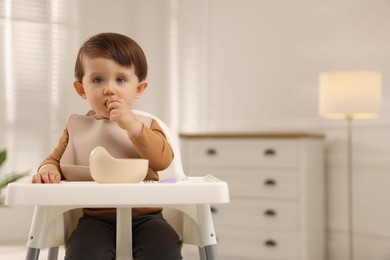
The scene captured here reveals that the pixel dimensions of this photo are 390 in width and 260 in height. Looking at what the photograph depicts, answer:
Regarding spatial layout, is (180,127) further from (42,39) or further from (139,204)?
(139,204)

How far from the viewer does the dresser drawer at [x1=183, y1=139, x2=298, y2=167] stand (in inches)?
142

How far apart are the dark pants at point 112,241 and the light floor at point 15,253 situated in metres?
2.39

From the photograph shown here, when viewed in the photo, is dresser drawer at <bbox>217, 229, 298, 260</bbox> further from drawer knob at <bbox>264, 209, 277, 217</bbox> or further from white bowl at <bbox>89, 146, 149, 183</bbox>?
white bowl at <bbox>89, 146, 149, 183</bbox>

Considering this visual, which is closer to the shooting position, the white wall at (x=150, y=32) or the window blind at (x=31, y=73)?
the window blind at (x=31, y=73)

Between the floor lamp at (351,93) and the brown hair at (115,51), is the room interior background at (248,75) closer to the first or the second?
the floor lamp at (351,93)

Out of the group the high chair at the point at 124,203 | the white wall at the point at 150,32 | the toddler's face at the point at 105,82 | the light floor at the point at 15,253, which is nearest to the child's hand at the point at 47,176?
the high chair at the point at 124,203

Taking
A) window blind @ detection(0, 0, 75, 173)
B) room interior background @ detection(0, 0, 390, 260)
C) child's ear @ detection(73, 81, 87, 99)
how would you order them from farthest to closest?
window blind @ detection(0, 0, 75, 173), room interior background @ detection(0, 0, 390, 260), child's ear @ detection(73, 81, 87, 99)

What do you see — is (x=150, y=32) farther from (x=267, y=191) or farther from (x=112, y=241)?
(x=112, y=241)

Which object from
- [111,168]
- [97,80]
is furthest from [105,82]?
[111,168]

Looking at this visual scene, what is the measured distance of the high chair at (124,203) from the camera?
123 cm

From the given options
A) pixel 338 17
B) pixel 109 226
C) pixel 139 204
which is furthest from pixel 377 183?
pixel 139 204

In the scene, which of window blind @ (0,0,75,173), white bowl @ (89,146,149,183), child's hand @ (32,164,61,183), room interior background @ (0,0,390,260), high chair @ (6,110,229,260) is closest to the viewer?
high chair @ (6,110,229,260)

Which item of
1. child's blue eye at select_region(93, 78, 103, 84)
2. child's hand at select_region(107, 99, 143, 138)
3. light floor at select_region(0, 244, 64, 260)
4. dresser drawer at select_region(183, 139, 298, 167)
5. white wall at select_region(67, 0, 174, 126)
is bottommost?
light floor at select_region(0, 244, 64, 260)

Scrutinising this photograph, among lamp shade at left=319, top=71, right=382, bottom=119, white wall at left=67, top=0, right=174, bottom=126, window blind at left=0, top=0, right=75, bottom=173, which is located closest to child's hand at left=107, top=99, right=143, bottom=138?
lamp shade at left=319, top=71, right=382, bottom=119
